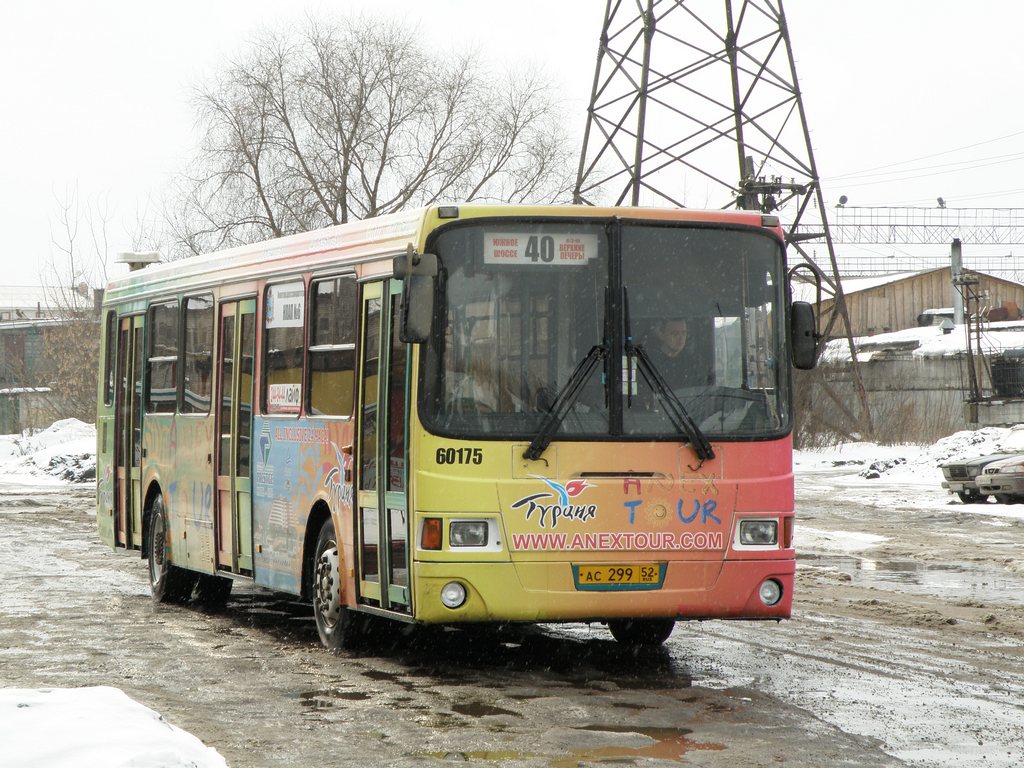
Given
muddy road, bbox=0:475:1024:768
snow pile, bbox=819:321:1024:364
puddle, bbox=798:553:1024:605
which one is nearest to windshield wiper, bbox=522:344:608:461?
muddy road, bbox=0:475:1024:768

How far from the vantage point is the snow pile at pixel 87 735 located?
19.6 ft

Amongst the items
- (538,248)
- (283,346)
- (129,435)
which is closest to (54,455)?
(129,435)

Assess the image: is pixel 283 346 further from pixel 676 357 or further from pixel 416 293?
pixel 676 357

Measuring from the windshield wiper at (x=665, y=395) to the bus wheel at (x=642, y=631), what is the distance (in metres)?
1.79

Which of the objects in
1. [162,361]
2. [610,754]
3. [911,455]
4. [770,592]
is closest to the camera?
[610,754]

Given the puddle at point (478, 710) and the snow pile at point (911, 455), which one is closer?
the puddle at point (478, 710)

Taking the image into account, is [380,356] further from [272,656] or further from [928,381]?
[928,381]

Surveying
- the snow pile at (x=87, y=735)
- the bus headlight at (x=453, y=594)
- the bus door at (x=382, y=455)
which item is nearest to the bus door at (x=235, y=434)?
the bus door at (x=382, y=455)

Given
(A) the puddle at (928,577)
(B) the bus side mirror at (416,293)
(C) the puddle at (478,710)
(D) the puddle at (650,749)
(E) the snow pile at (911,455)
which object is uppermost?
(B) the bus side mirror at (416,293)

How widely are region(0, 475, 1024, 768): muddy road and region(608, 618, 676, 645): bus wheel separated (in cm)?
11

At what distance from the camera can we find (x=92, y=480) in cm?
4000

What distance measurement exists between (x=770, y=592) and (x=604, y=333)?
1.78 meters

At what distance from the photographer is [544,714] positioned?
8336 mm

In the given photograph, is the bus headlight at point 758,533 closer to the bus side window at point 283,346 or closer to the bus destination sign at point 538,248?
the bus destination sign at point 538,248
